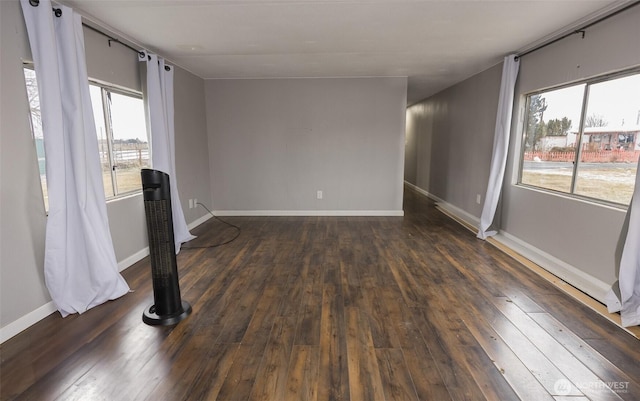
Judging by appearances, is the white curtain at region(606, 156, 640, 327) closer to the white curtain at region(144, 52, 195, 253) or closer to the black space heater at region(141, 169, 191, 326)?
the black space heater at region(141, 169, 191, 326)

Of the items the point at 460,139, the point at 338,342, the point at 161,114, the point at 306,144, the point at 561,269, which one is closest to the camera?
the point at 338,342

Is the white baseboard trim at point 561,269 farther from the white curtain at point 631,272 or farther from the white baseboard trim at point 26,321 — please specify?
the white baseboard trim at point 26,321

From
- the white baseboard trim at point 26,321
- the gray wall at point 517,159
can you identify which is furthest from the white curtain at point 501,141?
the white baseboard trim at point 26,321

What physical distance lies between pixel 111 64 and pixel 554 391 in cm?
437

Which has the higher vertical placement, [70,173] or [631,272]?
[70,173]

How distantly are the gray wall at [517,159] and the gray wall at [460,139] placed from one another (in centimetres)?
2

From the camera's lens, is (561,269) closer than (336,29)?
No

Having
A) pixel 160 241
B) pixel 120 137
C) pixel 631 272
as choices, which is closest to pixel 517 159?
pixel 631 272

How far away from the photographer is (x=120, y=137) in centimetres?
330

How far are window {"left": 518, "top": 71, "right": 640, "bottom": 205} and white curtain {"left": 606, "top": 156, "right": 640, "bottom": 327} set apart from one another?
43 centimetres

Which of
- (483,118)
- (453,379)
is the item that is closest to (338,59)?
(483,118)

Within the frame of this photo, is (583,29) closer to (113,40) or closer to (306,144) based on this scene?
(306,144)

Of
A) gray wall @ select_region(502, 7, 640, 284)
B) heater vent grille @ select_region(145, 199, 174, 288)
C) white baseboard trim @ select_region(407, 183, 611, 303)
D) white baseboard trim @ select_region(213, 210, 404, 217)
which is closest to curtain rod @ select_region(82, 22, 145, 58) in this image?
heater vent grille @ select_region(145, 199, 174, 288)

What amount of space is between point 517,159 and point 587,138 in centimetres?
101
